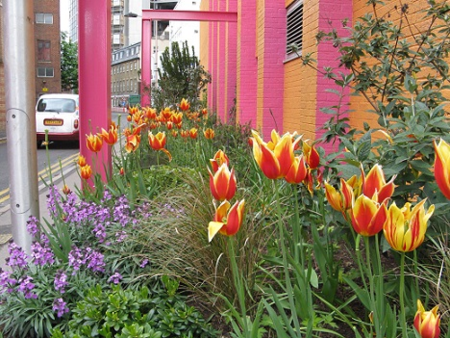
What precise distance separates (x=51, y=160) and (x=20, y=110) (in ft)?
43.2

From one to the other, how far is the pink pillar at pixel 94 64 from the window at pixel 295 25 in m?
4.10

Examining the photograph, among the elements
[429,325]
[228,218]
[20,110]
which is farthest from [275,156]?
[20,110]

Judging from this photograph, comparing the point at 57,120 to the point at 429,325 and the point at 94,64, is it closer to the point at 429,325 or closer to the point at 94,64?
the point at 94,64

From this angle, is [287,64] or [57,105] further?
[57,105]

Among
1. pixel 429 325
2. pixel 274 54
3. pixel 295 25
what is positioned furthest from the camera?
pixel 274 54

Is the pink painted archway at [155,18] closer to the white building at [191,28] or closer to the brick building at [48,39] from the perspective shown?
the white building at [191,28]

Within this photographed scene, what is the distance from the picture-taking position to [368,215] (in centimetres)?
162

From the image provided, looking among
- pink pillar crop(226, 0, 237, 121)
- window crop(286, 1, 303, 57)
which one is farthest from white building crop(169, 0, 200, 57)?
window crop(286, 1, 303, 57)

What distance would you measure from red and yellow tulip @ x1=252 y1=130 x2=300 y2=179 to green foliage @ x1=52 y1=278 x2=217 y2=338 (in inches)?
42.9

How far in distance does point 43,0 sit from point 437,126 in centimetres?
5999

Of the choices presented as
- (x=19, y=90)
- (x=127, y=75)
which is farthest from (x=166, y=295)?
(x=127, y=75)

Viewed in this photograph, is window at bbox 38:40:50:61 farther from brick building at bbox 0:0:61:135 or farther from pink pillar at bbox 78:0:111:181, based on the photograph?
pink pillar at bbox 78:0:111:181

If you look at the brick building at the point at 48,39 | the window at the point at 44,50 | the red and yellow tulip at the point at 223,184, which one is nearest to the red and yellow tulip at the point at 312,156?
the red and yellow tulip at the point at 223,184

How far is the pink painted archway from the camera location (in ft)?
50.6
